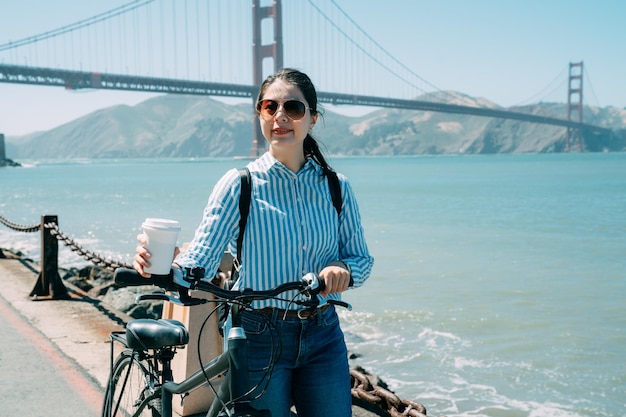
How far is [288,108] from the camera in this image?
6.20 ft

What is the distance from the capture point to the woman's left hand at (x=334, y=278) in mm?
1737

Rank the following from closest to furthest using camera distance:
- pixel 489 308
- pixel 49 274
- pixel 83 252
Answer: pixel 83 252
pixel 49 274
pixel 489 308

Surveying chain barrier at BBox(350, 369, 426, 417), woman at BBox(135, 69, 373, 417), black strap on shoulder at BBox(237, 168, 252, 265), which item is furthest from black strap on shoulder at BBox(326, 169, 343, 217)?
chain barrier at BBox(350, 369, 426, 417)

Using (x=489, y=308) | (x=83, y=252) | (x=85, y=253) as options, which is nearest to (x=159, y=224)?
(x=85, y=253)

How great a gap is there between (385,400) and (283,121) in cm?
184

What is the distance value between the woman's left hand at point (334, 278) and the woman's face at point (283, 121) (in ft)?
1.11

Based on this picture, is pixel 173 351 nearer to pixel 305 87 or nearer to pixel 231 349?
pixel 231 349

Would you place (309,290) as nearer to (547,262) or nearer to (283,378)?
(283,378)

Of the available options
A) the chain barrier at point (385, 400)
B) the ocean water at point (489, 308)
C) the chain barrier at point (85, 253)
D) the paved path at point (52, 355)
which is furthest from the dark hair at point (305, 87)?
the ocean water at point (489, 308)

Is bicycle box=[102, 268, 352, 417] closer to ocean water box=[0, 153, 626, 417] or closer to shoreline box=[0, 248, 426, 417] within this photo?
A: shoreline box=[0, 248, 426, 417]

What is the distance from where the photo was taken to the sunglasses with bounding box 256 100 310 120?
1.89m

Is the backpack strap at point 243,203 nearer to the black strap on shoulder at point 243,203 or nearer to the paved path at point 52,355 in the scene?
the black strap on shoulder at point 243,203

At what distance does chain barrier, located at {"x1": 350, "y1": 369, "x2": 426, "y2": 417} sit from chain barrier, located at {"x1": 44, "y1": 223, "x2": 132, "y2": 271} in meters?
2.24

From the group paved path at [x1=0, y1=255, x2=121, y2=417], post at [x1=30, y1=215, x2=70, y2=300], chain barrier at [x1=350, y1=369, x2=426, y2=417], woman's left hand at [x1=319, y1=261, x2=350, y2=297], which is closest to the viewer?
woman's left hand at [x1=319, y1=261, x2=350, y2=297]
